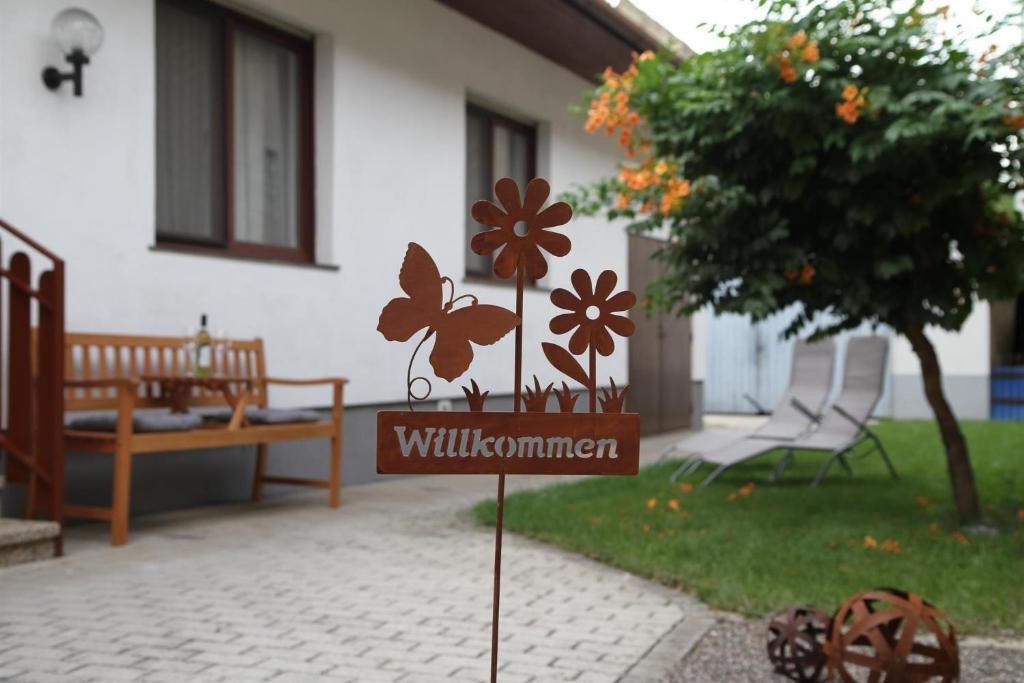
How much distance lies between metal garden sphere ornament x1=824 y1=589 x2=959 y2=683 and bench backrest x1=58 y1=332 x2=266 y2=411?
405 centimetres

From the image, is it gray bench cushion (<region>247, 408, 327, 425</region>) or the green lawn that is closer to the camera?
the green lawn

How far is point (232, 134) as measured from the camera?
7176 mm

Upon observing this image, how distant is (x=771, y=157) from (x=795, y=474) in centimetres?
361

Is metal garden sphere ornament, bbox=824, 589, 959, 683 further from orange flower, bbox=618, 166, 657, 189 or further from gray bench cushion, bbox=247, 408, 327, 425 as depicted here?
gray bench cushion, bbox=247, 408, 327, 425

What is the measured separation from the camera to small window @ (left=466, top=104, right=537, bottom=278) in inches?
393

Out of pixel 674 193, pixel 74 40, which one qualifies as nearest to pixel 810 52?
pixel 674 193

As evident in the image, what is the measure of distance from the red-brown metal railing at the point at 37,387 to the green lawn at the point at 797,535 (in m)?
2.38

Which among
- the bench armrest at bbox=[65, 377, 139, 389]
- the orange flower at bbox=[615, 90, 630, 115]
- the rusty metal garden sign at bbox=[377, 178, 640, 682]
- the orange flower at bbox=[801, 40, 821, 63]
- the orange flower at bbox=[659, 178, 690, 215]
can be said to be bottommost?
the bench armrest at bbox=[65, 377, 139, 389]

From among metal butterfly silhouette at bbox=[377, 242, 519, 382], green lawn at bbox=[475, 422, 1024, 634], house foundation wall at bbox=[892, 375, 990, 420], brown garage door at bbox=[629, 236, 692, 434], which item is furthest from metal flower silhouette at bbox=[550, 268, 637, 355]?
house foundation wall at bbox=[892, 375, 990, 420]

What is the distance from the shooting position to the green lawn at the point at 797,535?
4.36 metres

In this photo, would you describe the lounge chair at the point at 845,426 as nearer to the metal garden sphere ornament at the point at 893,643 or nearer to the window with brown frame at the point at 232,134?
the window with brown frame at the point at 232,134

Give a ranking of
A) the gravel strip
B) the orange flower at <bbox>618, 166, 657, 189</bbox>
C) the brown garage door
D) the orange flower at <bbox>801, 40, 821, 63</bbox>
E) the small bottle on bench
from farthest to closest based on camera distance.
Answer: the brown garage door < the small bottle on bench < the orange flower at <bbox>618, 166, 657, 189</bbox> < the orange flower at <bbox>801, 40, 821, 63</bbox> < the gravel strip

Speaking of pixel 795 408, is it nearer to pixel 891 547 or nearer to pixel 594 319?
pixel 891 547

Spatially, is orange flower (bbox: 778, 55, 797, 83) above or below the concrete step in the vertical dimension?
above
